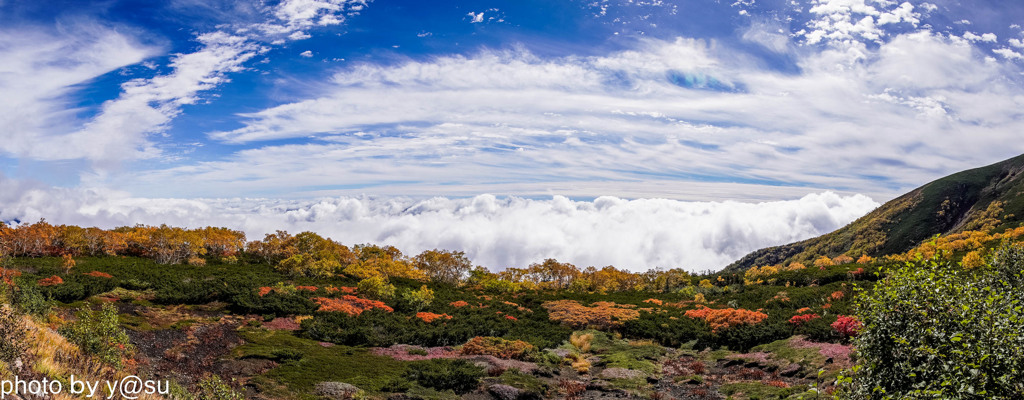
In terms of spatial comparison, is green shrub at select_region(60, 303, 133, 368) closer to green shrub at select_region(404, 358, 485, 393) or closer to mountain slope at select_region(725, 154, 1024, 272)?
green shrub at select_region(404, 358, 485, 393)

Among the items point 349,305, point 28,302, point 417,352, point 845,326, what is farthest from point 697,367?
point 28,302

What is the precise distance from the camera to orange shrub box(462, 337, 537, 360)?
27312 mm

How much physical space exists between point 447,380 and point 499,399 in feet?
8.72

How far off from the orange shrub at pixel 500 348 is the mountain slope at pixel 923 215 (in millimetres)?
128246

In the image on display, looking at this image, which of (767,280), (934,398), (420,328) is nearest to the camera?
(934,398)

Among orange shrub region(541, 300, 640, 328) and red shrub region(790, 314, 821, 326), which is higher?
red shrub region(790, 314, 821, 326)

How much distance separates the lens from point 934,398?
725cm

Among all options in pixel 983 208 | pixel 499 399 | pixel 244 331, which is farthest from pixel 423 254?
pixel 983 208

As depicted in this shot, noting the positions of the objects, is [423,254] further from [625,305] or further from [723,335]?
[723,335]

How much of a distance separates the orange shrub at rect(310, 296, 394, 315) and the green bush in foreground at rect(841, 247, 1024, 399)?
3513cm

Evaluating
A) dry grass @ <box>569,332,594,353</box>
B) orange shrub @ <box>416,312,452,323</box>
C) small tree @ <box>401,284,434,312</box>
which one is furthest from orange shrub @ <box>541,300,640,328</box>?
small tree @ <box>401,284,434,312</box>

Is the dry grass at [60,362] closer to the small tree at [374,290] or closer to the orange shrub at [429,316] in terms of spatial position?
the orange shrub at [429,316]

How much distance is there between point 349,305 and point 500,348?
17.9 m

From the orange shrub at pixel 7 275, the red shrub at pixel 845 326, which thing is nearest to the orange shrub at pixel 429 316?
the orange shrub at pixel 7 275
